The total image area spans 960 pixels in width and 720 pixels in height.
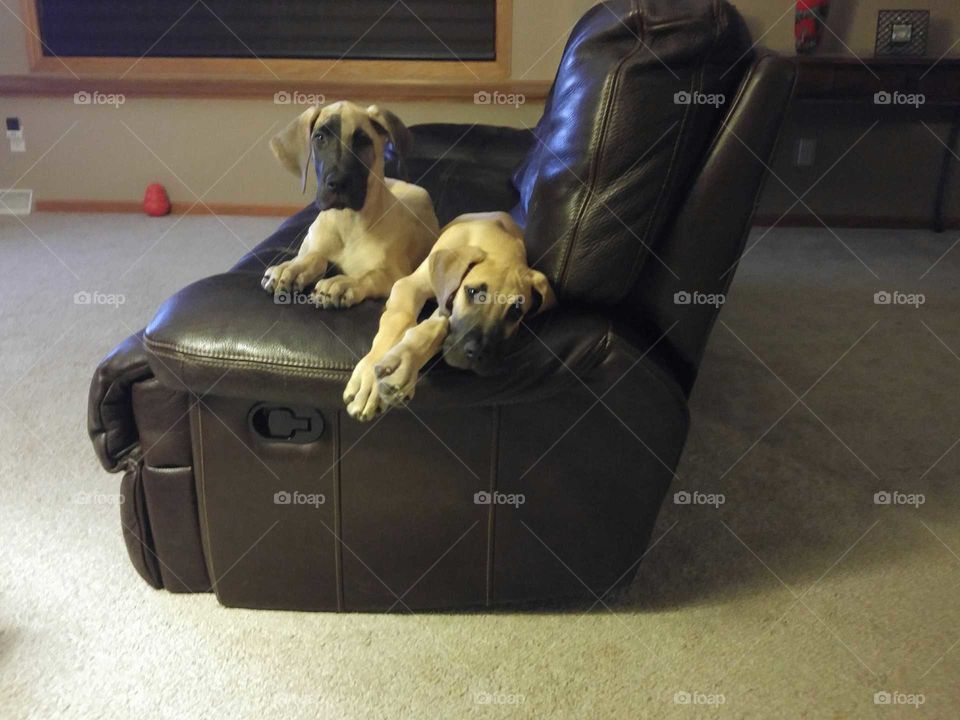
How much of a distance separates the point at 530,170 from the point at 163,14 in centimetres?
276

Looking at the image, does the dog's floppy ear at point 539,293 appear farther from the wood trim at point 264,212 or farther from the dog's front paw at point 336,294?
the wood trim at point 264,212

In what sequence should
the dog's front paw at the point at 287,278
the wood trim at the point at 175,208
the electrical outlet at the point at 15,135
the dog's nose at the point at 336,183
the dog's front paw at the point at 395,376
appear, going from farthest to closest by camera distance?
the wood trim at the point at 175,208
the electrical outlet at the point at 15,135
the dog's nose at the point at 336,183
the dog's front paw at the point at 287,278
the dog's front paw at the point at 395,376

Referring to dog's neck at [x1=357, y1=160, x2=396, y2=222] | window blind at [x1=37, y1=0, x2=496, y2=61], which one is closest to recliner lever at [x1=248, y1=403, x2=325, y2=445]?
dog's neck at [x1=357, y1=160, x2=396, y2=222]

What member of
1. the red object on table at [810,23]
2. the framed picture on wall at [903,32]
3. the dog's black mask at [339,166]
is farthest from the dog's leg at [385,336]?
the framed picture on wall at [903,32]

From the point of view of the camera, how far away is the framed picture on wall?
3885 millimetres

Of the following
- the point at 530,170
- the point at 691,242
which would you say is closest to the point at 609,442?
the point at 691,242

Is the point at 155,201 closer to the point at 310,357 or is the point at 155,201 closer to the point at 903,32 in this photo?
the point at 310,357

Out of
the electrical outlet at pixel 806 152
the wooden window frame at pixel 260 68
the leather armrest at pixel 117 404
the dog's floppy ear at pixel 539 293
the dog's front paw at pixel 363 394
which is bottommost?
the electrical outlet at pixel 806 152

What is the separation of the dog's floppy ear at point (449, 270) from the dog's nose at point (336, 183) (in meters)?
0.32

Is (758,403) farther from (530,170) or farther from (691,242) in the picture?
(691,242)

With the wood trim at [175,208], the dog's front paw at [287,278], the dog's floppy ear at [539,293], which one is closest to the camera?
the dog's floppy ear at [539,293]

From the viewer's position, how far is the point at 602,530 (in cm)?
147

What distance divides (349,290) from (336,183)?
0.26 metres

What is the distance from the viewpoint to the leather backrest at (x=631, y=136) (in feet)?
4.03
